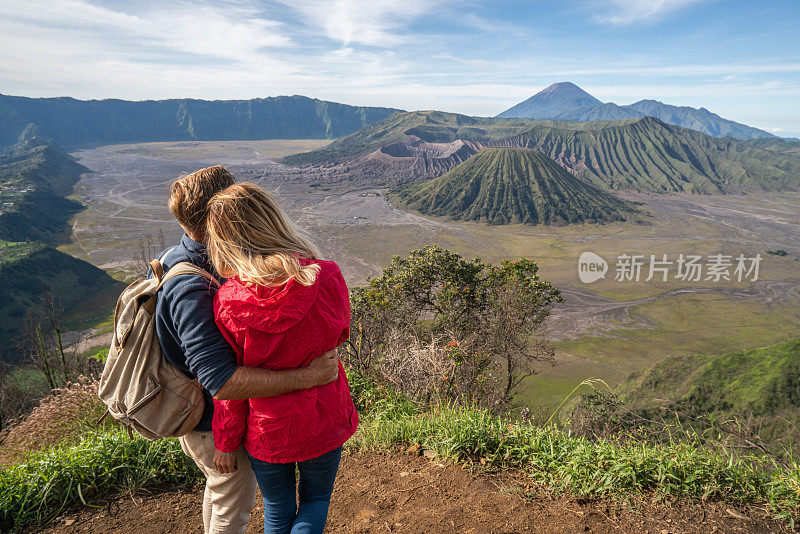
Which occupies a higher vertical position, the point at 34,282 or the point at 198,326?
the point at 198,326

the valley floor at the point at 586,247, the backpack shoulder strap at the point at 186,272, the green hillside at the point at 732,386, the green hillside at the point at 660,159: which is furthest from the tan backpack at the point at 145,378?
the green hillside at the point at 660,159

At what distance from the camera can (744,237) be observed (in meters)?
51.6

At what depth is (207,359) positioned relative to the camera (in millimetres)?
1206

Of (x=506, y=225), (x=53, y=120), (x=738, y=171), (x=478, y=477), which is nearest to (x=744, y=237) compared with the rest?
(x=506, y=225)

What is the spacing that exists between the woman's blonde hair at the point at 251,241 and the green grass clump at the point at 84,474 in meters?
1.77

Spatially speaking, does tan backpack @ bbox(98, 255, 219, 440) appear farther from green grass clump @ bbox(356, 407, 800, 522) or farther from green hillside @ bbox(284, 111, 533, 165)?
green hillside @ bbox(284, 111, 533, 165)

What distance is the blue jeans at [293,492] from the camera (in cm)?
137

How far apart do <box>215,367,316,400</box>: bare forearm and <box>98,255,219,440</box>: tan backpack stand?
0.29 meters

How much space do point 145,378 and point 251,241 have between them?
594 millimetres

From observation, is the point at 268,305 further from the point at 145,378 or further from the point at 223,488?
the point at 223,488

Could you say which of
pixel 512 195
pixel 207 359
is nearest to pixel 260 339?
pixel 207 359

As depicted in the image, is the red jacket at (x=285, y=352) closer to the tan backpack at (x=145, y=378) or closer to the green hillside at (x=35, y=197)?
the tan backpack at (x=145, y=378)

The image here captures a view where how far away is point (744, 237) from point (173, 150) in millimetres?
140057

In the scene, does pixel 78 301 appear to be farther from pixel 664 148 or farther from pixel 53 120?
pixel 53 120
